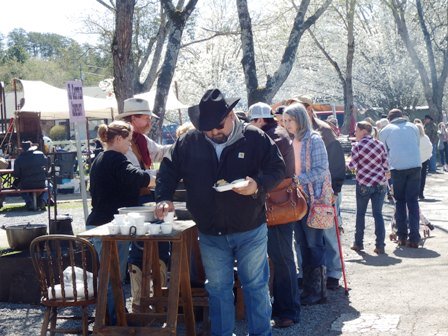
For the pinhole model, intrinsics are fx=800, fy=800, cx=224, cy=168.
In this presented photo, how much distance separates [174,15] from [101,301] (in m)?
6.36

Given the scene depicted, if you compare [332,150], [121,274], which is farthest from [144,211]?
[332,150]

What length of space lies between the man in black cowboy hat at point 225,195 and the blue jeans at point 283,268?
89cm

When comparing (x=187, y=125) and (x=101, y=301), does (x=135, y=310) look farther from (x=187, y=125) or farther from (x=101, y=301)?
(x=187, y=125)

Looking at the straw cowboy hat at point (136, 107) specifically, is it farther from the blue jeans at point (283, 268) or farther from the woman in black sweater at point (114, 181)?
the blue jeans at point (283, 268)

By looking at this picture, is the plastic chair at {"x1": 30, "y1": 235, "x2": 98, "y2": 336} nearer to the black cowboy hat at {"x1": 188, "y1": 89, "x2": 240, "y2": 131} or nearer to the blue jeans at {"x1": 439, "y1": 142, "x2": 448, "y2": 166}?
the black cowboy hat at {"x1": 188, "y1": 89, "x2": 240, "y2": 131}

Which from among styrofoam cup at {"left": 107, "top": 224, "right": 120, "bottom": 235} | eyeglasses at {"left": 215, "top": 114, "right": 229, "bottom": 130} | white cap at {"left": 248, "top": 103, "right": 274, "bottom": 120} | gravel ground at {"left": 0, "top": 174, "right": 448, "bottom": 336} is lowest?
gravel ground at {"left": 0, "top": 174, "right": 448, "bottom": 336}

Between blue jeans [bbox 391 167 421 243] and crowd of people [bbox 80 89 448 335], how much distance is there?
232 centimetres

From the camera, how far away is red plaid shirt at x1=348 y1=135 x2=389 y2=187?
10125mm

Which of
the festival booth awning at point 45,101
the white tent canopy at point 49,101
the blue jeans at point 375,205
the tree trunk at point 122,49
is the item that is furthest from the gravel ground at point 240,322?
the festival booth awning at point 45,101

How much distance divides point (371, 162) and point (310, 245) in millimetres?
2865

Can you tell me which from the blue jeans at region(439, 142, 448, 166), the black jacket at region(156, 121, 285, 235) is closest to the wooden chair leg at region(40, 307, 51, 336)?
the black jacket at region(156, 121, 285, 235)

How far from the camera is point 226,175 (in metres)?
5.54

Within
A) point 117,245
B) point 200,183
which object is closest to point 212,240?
point 200,183

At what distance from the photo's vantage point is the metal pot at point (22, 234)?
8.34 meters
